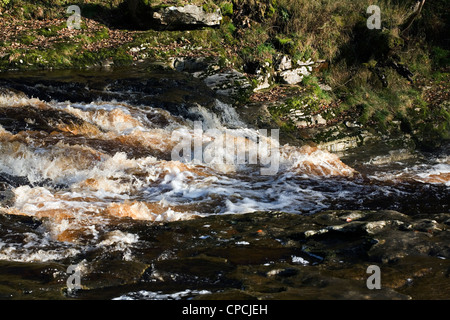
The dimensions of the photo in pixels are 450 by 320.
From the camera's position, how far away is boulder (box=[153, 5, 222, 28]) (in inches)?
557

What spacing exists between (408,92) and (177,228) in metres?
11.2

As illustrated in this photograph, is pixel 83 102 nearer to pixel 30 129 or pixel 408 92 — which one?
pixel 30 129

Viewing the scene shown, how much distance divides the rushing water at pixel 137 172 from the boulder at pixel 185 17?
14.6 ft

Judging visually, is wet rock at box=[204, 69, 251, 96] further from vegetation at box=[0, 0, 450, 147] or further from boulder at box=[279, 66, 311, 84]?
boulder at box=[279, 66, 311, 84]

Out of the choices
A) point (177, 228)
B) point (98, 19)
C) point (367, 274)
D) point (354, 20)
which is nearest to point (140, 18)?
point (98, 19)

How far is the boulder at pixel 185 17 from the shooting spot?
1415 centimetres

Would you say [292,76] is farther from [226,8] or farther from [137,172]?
[137,172]

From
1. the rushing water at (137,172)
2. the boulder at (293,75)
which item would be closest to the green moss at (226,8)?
the boulder at (293,75)

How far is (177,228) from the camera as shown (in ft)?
14.7

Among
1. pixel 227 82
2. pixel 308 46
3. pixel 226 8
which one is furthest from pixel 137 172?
pixel 226 8

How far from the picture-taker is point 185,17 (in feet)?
46.7

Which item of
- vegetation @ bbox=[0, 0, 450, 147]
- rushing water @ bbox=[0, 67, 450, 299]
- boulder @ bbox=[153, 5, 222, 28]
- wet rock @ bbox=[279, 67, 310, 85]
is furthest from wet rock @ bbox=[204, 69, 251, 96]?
boulder @ bbox=[153, 5, 222, 28]

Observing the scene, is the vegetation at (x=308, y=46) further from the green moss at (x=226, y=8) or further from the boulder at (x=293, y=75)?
the boulder at (x=293, y=75)

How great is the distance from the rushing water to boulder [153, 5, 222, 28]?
14.6ft
